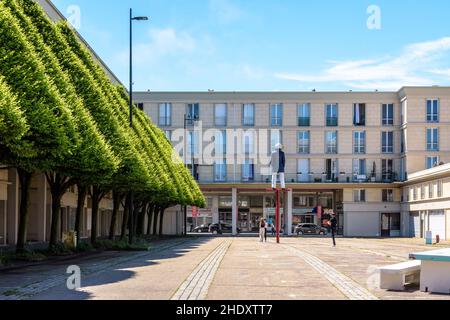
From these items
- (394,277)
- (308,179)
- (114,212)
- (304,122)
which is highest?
(304,122)

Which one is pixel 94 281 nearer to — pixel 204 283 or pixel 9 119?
pixel 204 283

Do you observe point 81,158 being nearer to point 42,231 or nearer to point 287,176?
point 42,231

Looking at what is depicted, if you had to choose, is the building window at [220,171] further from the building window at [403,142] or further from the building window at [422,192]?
the building window at [422,192]

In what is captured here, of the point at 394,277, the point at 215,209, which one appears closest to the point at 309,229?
the point at 215,209

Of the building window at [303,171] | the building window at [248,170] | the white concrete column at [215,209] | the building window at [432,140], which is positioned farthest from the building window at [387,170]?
the white concrete column at [215,209]

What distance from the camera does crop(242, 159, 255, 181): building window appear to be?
89.7 metres

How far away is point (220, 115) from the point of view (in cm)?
9088

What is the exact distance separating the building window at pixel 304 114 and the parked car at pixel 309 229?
1236cm

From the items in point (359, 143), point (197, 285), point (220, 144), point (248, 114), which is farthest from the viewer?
point (248, 114)

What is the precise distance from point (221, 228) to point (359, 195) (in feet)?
60.7

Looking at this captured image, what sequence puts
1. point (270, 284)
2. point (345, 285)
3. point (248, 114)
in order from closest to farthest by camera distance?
point (345, 285) → point (270, 284) → point (248, 114)

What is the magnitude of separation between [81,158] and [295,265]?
32.6 ft

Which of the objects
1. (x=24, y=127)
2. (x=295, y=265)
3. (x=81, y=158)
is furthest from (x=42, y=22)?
(x=295, y=265)

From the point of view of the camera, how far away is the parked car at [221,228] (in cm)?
9362
